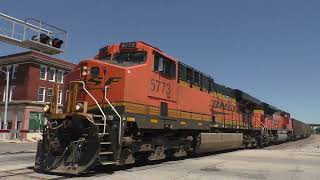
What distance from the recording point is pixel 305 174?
1402 cm

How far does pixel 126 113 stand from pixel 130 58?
2429 millimetres

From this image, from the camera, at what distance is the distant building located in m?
54.4

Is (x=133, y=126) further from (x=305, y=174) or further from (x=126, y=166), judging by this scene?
(x=305, y=174)

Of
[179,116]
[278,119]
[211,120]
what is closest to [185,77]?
[179,116]

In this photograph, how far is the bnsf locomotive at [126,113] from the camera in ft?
42.4

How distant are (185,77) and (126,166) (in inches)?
201

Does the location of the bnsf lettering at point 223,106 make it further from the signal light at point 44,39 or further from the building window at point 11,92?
the building window at point 11,92

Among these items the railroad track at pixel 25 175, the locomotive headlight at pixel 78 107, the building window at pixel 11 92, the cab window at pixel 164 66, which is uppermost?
the building window at pixel 11 92

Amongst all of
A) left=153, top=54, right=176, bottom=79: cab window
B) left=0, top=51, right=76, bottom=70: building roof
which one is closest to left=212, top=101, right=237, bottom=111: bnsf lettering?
left=153, top=54, right=176, bottom=79: cab window

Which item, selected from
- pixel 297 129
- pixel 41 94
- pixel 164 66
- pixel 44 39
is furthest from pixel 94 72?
pixel 297 129

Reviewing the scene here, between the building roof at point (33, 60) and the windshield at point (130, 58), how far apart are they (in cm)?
3979

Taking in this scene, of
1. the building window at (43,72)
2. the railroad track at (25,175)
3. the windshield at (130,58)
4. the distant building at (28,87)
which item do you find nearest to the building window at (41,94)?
the distant building at (28,87)

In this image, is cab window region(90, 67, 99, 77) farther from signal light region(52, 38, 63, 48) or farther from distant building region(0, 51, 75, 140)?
distant building region(0, 51, 75, 140)

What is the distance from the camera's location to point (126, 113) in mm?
13891
